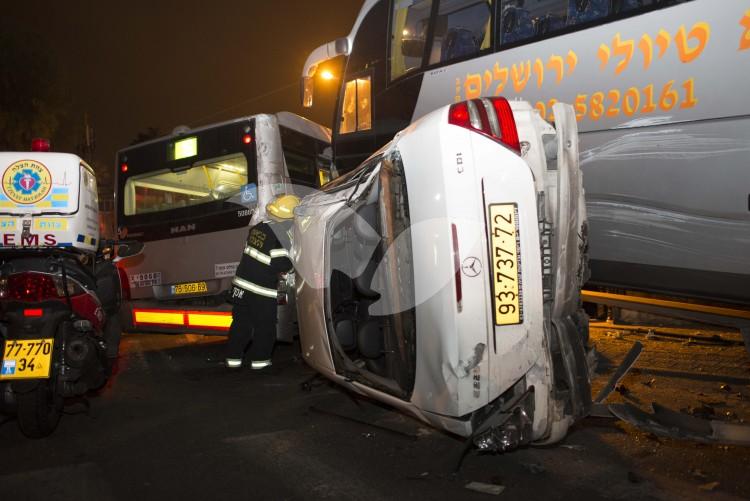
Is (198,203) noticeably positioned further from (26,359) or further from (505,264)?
(505,264)

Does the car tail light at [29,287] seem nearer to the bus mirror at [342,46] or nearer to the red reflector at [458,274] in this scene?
the red reflector at [458,274]

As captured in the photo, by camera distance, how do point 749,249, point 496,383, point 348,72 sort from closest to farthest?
1. point 496,383
2. point 749,249
3. point 348,72

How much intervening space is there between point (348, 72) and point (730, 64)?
4755 millimetres

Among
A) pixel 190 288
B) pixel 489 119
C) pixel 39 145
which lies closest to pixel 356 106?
pixel 190 288

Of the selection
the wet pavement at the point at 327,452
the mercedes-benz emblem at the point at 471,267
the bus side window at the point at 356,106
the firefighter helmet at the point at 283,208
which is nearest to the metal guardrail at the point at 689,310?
the wet pavement at the point at 327,452

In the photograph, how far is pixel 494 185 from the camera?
3.17 metres

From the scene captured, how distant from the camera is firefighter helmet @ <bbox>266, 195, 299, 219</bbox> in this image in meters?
5.99

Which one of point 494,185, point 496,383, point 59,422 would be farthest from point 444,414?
point 59,422

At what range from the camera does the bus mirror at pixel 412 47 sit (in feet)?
21.0

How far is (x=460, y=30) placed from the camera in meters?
5.95

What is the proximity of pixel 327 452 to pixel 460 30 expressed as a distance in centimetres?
411

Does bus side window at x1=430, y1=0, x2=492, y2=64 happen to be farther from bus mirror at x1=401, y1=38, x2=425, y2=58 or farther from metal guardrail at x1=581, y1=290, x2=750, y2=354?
metal guardrail at x1=581, y1=290, x2=750, y2=354

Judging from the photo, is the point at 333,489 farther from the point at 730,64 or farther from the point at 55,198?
the point at 730,64

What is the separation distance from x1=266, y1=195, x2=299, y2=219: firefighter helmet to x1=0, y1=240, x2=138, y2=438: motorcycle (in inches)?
73.4
